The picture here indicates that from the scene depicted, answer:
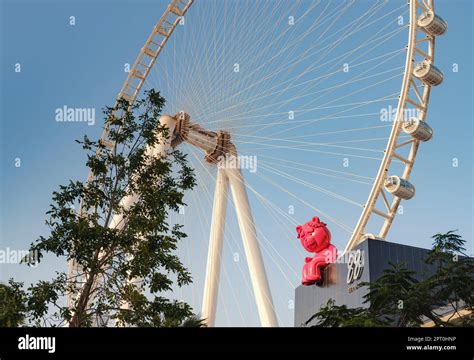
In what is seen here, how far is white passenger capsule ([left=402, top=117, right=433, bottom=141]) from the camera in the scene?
78.5 feet

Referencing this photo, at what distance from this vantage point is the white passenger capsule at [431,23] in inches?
978

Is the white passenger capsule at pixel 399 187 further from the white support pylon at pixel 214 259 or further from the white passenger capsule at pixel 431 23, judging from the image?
the white support pylon at pixel 214 259

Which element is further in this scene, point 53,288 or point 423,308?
point 423,308

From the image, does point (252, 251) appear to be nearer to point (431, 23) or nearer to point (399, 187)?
point (399, 187)

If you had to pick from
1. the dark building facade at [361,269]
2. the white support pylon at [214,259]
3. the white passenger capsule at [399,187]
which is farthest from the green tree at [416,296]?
the white support pylon at [214,259]

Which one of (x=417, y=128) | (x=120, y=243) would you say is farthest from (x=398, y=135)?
(x=120, y=243)

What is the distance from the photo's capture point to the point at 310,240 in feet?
80.1

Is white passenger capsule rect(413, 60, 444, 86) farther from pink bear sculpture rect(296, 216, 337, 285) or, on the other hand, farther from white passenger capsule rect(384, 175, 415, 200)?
pink bear sculpture rect(296, 216, 337, 285)

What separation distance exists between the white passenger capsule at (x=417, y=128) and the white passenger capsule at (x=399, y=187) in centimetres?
177
